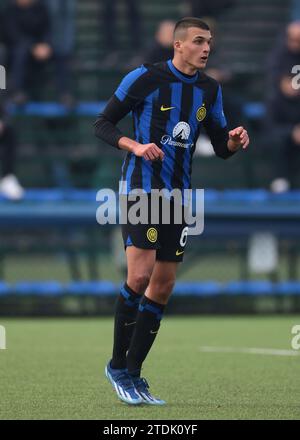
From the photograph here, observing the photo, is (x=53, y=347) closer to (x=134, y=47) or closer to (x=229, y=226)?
(x=229, y=226)

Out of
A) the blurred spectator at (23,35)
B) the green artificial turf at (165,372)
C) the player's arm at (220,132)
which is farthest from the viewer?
the blurred spectator at (23,35)

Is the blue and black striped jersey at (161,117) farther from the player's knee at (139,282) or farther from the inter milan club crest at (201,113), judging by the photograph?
the player's knee at (139,282)

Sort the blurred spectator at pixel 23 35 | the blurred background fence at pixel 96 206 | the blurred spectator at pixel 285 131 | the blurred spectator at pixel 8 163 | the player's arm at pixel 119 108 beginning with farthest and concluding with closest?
1. the blurred spectator at pixel 23 35
2. the blurred spectator at pixel 285 131
3. the blurred spectator at pixel 8 163
4. the blurred background fence at pixel 96 206
5. the player's arm at pixel 119 108

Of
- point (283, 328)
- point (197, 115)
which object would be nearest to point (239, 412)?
point (197, 115)

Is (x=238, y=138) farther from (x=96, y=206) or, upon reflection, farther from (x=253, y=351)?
(x=96, y=206)

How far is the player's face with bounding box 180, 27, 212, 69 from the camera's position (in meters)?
5.80

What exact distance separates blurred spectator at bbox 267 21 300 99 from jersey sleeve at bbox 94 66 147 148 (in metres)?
7.12

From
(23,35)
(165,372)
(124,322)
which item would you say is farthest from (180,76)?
(23,35)

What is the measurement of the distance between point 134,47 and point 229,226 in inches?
144

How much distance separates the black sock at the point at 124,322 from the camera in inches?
229

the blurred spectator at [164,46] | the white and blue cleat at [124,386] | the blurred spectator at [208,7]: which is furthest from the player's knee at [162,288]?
the blurred spectator at [208,7]

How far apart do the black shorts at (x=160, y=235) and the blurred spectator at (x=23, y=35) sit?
297 inches

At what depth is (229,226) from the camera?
11945 mm

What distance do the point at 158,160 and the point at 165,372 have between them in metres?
1.96
